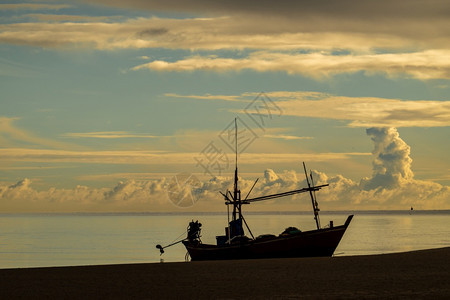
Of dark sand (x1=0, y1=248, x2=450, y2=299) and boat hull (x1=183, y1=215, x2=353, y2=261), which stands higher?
boat hull (x1=183, y1=215, x2=353, y2=261)

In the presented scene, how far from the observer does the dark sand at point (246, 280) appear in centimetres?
2559

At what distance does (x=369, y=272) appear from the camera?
32750mm

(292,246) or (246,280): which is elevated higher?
(292,246)

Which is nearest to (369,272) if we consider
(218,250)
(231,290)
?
(231,290)

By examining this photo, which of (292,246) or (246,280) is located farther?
(292,246)

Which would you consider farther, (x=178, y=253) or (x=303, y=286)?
(x=178, y=253)

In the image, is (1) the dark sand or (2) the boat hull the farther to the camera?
(2) the boat hull

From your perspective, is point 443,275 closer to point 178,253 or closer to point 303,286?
point 303,286

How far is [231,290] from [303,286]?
3.19m

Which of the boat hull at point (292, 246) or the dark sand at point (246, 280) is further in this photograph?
the boat hull at point (292, 246)

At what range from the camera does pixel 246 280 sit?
30.5 meters

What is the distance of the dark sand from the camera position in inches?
1008

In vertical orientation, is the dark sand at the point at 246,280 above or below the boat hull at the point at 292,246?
below

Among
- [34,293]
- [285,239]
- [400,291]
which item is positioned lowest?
[400,291]
